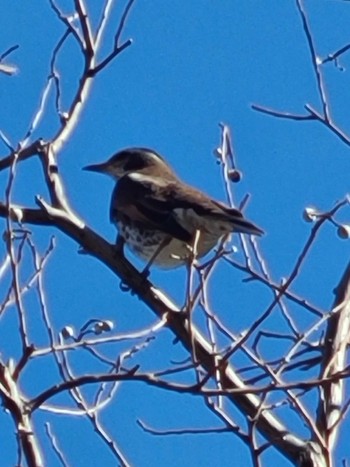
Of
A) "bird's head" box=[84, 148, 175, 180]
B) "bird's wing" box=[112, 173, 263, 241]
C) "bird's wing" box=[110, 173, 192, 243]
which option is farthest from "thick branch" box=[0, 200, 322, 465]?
"bird's head" box=[84, 148, 175, 180]

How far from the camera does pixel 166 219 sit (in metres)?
7.00

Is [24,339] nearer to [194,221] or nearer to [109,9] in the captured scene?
[109,9]

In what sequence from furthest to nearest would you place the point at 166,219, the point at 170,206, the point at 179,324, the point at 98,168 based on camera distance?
the point at 98,168 < the point at 170,206 < the point at 166,219 < the point at 179,324

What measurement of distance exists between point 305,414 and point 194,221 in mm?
2711

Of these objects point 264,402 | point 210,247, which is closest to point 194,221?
point 210,247

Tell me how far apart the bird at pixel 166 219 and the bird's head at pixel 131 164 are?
0.40 m

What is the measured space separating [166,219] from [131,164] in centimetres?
194

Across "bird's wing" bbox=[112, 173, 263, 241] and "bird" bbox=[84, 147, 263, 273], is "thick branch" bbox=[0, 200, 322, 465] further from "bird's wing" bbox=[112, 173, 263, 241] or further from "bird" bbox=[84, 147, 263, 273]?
"bird's wing" bbox=[112, 173, 263, 241]

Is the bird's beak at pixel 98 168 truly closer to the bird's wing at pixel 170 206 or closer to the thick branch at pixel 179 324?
the bird's wing at pixel 170 206

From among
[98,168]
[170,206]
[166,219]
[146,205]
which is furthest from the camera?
[98,168]

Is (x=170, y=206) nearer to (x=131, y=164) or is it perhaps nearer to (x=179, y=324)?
(x=131, y=164)

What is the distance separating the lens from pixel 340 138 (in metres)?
4.81

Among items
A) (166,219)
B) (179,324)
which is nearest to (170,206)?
(166,219)

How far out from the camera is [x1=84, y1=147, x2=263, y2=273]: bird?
636 cm
